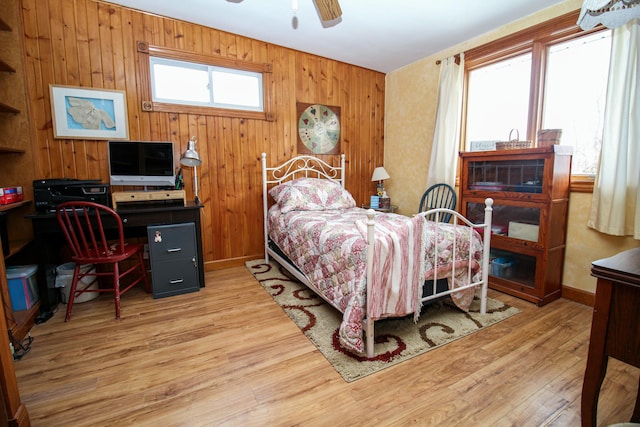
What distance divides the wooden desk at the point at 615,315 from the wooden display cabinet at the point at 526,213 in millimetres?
1478

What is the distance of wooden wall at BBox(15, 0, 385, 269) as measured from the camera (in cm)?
245

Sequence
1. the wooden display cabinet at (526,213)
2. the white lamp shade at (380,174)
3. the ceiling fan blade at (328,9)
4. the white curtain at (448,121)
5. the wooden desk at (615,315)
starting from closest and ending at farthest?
the wooden desk at (615,315), the ceiling fan blade at (328,9), the wooden display cabinet at (526,213), the white curtain at (448,121), the white lamp shade at (380,174)

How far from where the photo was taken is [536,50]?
264 centimetres

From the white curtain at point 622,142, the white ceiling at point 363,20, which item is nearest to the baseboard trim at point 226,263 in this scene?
the white ceiling at point 363,20

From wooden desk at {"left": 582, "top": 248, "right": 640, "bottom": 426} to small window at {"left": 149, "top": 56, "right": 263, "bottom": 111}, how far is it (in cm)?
323

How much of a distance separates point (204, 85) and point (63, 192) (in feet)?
5.34

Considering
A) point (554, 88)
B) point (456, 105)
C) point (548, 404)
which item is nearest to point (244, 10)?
point (456, 105)

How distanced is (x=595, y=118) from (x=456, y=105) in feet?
3.85

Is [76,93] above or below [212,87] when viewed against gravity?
below

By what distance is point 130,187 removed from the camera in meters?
Answer: 2.82

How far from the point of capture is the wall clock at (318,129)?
3629mm

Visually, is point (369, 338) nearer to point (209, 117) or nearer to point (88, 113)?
point (209, 117)

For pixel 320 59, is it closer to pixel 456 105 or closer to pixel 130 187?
pixel 456 105

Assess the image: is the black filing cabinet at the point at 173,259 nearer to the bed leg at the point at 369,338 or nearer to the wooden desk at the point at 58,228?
the wooden desk at the point at 58,228
